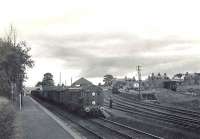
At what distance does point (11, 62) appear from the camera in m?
59.7

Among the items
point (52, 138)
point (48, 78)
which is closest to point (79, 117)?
point (52, 138)

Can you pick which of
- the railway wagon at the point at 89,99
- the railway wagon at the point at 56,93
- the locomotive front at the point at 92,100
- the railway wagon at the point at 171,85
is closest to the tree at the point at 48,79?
the railway wagon at the point at 171,85

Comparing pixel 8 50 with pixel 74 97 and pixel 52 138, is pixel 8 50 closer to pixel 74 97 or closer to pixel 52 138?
pixel 74 97

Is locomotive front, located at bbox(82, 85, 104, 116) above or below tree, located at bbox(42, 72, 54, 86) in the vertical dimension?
below

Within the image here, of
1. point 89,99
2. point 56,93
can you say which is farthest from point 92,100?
point 56,93

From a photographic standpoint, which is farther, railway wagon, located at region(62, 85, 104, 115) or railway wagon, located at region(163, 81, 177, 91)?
railway wagon, located at region(163, 81, 177, 91)

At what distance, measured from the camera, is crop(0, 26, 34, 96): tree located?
5575 centimetres

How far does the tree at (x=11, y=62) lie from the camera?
55.8m

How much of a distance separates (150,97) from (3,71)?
3436 cm

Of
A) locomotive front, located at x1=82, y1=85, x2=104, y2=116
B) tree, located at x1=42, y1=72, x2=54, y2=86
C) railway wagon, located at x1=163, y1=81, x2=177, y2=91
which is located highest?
tree, located at x1=42, y1=72, x2=54, y2=86

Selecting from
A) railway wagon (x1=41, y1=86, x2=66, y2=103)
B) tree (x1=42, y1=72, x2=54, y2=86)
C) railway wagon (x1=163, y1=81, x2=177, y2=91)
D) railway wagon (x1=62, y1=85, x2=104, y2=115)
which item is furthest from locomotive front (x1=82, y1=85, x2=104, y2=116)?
tree (x1=42, y1=72, x2=54, y2=86)

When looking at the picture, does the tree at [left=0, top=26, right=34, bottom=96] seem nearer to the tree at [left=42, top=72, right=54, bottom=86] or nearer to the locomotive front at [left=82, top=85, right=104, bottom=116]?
the locomotive front at [left=82, top=85, right=104, bottom=116]

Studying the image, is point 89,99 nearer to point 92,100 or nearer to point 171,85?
point 92,100

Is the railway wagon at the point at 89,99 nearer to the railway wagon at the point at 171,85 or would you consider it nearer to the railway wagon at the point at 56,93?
the railway wagon at the point at 56,93
